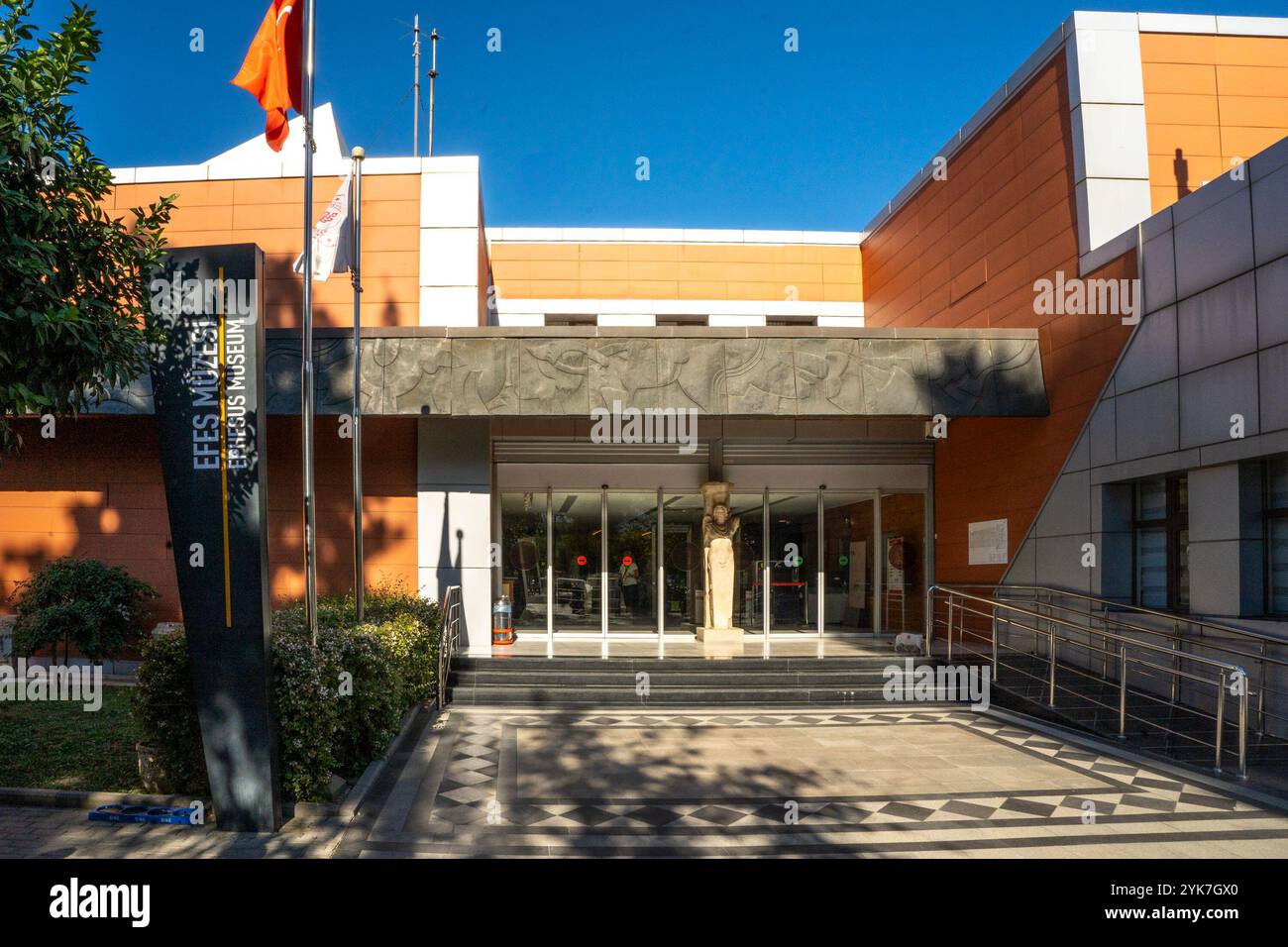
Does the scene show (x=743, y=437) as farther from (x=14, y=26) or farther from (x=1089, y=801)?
(x=14, y=26)

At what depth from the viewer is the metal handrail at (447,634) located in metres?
10.1

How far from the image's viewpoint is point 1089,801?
6.31 m

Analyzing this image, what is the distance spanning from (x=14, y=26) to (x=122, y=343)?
1.78m

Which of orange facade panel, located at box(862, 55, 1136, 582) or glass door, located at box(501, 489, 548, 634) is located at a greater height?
orange facade panel, located at box(862, 55, 1136, 582)

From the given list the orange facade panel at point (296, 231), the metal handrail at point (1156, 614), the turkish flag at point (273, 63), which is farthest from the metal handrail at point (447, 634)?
the metal handrail at point (1156, 614)

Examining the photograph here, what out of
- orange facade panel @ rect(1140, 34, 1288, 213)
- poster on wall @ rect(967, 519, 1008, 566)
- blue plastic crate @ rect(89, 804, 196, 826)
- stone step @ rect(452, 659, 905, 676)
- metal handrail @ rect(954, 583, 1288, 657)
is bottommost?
stone step @ rect(452, 659, 905, 676)

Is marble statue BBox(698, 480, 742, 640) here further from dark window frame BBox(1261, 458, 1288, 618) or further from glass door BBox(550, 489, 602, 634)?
dark window frame BBox(1261, 458, 1288, 618)

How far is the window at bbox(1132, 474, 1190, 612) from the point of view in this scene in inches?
368

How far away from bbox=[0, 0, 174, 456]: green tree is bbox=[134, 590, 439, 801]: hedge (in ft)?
5.84

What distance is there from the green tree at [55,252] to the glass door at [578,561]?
28.7 feet

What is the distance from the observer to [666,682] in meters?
10.9

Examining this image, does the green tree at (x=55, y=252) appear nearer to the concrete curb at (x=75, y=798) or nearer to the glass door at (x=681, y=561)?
the concrete curb at (x=75, y=798)

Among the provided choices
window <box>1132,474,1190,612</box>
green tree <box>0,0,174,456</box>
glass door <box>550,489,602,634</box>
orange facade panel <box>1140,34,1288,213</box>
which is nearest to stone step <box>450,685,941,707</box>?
window <box>1132,474,1190,612</box>
